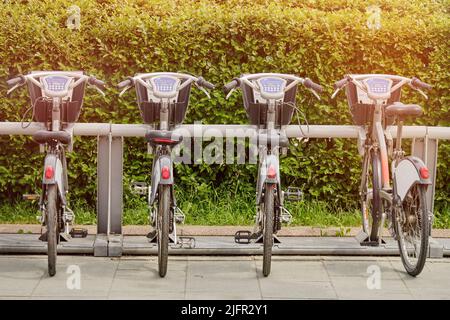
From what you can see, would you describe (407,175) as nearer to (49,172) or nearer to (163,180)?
(163,180)

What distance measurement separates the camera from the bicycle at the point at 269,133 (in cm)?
595

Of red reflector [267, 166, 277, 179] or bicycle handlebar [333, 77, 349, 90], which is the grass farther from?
red reflector [267, 166, 277, 179]

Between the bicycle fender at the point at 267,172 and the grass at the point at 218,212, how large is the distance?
1.42 meters

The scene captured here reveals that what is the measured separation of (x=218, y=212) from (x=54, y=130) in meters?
1.97

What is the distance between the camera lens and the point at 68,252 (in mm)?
6523

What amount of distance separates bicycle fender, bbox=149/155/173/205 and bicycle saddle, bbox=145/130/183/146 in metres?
0.11

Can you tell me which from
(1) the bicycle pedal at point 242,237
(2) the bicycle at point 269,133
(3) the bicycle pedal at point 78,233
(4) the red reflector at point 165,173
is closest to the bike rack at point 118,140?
(3) the bicycle pedal at point 78,233

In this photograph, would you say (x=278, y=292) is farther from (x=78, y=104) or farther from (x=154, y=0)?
(x=154, y=0)

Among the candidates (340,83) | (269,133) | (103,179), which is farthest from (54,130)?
(340,83)

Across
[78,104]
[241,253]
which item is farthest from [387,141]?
[78,104]

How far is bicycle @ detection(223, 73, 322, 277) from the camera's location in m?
5.95

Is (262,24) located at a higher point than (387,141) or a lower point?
higher

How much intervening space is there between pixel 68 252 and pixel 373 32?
117 inches

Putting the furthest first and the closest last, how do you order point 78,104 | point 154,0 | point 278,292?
point 154,0 < point 78,104 < point 278,292
